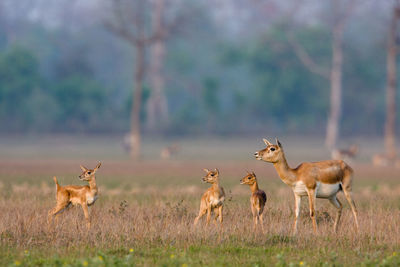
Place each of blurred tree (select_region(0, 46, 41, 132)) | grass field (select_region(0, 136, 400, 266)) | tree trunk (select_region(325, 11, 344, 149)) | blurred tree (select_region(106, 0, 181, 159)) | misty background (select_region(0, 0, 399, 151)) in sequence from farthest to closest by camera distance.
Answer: misty background (select_region(0, 0, 399, 151)), blurred tree (select_region(0, 46, 41, 132)), tree trunk (select_region(325, 11, 344, 149)), blurred tree (select_region(106, 0, 181, 159)), grass field (select_region(0, 136, 400, 266))

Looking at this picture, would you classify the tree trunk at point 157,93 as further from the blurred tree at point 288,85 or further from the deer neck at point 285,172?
the deer neck at point 285,172

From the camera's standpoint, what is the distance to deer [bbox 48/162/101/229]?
13977mm

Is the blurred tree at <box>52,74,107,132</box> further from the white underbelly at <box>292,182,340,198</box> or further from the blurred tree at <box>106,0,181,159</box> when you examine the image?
the white underbelly at <box>292,182,340,198</box>

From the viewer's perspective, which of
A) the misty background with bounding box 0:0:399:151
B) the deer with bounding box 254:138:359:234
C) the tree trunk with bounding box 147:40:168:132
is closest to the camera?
the deer with bounding box 254:138:359:234

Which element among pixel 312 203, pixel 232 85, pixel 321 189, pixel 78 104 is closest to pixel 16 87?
pixel 78 104

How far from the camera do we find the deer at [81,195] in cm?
1398

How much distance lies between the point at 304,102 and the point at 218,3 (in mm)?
18444

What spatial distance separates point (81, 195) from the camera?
46.1ft

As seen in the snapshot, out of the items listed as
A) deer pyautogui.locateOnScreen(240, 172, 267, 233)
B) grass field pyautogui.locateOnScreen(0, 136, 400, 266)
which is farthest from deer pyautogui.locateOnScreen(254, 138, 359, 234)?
grass field pyautogui.locateOnScreen(0, 136, 400, 266)

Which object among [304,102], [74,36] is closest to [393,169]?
[304,102]

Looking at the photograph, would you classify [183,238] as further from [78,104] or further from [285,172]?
[78,104]

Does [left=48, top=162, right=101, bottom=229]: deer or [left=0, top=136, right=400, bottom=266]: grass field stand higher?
[left=48, top=162, right=101, bottom=229]: deer

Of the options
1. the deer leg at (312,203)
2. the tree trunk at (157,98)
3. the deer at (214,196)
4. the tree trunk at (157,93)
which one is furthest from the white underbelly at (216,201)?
the tree trunk at (157,98)

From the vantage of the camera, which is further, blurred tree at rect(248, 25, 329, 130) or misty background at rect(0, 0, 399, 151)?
blurred tree at rect(248, 25, 329, 130)
